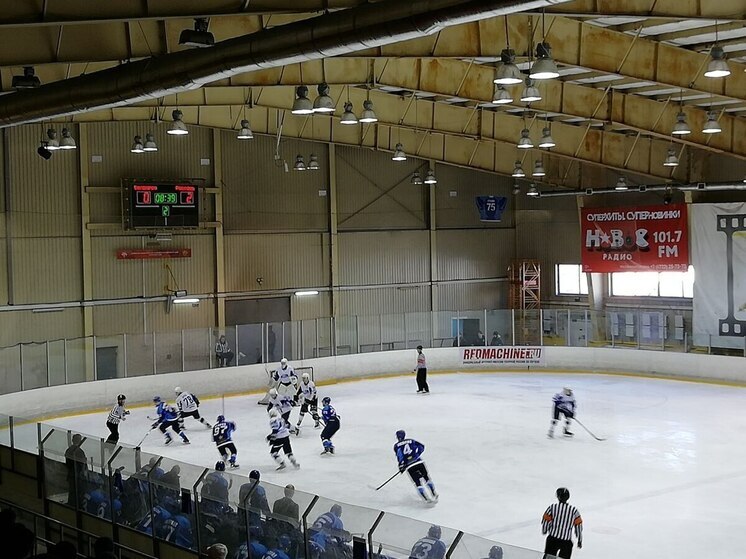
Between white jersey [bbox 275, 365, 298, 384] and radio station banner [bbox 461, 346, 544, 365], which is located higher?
white jersey [bbox 275, 365, 298, 384]

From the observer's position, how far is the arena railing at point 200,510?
848 centimetres

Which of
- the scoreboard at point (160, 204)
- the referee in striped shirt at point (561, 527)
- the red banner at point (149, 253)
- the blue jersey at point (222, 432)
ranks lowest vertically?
the referee in striped shirt at point (561, 527)

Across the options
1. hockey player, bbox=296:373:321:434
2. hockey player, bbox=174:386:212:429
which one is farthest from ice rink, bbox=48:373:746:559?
hockey player, bbox=174:386:212:429

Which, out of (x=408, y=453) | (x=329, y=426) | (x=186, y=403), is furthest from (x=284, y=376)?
(x=408, y=453)

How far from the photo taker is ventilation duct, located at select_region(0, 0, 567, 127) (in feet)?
33.5

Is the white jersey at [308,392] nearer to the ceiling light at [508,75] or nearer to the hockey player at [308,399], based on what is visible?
the hockey player at [308,399]

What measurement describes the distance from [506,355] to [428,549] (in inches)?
943

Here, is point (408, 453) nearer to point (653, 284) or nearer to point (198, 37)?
point (198, 37)

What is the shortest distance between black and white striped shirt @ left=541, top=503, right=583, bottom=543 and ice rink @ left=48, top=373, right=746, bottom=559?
1.62 metres

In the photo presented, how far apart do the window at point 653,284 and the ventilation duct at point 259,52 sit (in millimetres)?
23932

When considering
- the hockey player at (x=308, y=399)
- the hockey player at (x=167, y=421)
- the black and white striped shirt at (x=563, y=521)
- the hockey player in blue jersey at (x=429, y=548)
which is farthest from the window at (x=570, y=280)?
the hockey player in blue jersey at (x=429, y=548)

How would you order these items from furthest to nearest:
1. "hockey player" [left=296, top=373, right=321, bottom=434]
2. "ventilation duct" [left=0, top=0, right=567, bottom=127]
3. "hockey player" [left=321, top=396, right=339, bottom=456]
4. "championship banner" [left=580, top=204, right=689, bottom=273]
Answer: "championship banner" [left=580, top=204, right=689, bottom=273], "hockey player" [left=296, top=373, right=321, bottom=434], "hockey player" [left=321, top=396, right=339, bottom=456], "ventilation duct" [left=0, top=0, right=567, bottom=127]

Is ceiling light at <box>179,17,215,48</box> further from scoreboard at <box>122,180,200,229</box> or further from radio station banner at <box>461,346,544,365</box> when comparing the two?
radio station banner at <box>461,346,544,365</box>

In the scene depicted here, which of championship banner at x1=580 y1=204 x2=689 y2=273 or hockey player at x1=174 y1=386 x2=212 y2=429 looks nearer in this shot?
hockey player at x1=174 y1=386 x2=212 y2=429
